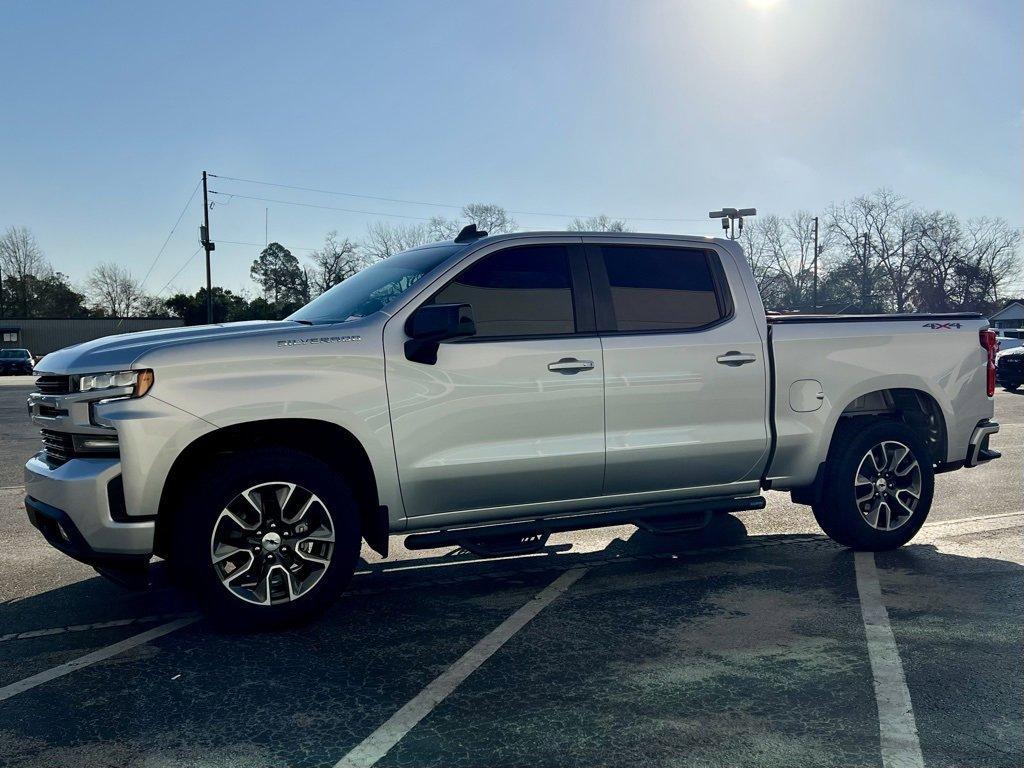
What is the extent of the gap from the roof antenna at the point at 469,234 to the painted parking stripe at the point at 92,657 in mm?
2590

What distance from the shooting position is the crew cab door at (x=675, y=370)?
5152 mm

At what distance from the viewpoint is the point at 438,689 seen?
3.69 m

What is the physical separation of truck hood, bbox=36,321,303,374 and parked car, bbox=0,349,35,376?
167 ft

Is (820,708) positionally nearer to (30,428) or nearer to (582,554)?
(582,554)

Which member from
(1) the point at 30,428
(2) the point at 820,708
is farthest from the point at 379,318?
(1) the point at 30,428

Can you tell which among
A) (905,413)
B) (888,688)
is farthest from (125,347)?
(905,413)

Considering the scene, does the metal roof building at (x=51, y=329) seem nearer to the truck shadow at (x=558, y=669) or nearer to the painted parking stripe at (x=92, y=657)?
the painted parking stripe at (x=92, y=657)

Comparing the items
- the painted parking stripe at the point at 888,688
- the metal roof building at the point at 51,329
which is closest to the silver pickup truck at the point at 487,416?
the painted parking stripe at the point at 888,688

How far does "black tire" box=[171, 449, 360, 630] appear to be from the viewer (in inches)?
168

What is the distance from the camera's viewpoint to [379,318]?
4.72 m

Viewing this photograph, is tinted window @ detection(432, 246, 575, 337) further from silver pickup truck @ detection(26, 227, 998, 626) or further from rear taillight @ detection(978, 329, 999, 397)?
rear taillight @ detection(978, 329, 999, 397)

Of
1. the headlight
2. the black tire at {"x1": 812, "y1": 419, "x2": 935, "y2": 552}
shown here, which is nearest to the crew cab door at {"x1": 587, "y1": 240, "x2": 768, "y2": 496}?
the black tire at {"x1": 812, "y1": 419, "x2": 935, "y2": 552}

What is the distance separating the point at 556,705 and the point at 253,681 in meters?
1.32

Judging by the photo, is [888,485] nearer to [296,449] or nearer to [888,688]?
[888,688]
